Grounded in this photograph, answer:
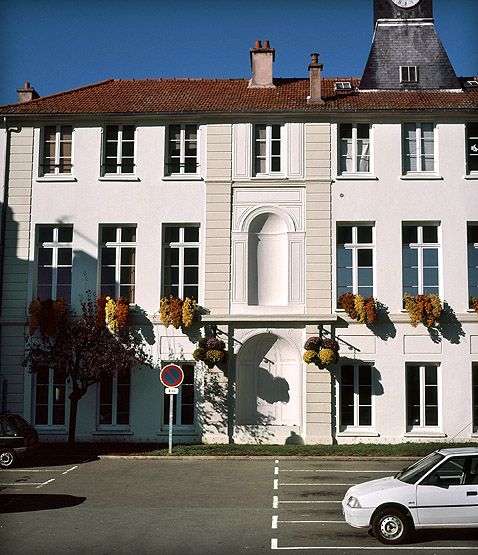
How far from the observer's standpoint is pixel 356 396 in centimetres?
2603

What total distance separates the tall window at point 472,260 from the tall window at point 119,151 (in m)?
11.8

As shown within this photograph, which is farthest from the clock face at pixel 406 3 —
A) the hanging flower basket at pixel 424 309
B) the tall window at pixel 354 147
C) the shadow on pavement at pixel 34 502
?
the shadow on pavement at pixel 34 502

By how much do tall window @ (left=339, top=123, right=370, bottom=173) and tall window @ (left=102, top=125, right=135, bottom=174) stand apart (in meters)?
7.28

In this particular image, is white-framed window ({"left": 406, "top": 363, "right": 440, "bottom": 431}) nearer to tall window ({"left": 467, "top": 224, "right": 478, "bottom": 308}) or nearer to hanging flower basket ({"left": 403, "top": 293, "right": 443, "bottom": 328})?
hanging flower basket ({"left": 403, "top": 293, "right": 443, "bottom": 328})

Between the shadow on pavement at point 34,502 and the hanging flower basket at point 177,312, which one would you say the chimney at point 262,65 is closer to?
the hanging flower basket at point 177,312

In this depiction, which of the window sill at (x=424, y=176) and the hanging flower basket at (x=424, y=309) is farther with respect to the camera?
the window sill at (x=424, y=176)

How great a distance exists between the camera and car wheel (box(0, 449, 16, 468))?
21578 mm

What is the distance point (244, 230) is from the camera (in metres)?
26.9

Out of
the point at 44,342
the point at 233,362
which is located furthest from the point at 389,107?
the point at 44,342

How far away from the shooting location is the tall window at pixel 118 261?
88.8 feet

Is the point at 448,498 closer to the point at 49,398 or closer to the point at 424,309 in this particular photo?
the point at 424,309

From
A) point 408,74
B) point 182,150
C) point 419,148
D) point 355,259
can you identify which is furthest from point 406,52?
point 182,150

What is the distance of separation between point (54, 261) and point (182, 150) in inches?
231

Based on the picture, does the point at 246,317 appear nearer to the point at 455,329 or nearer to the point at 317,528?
the point at 455,329
